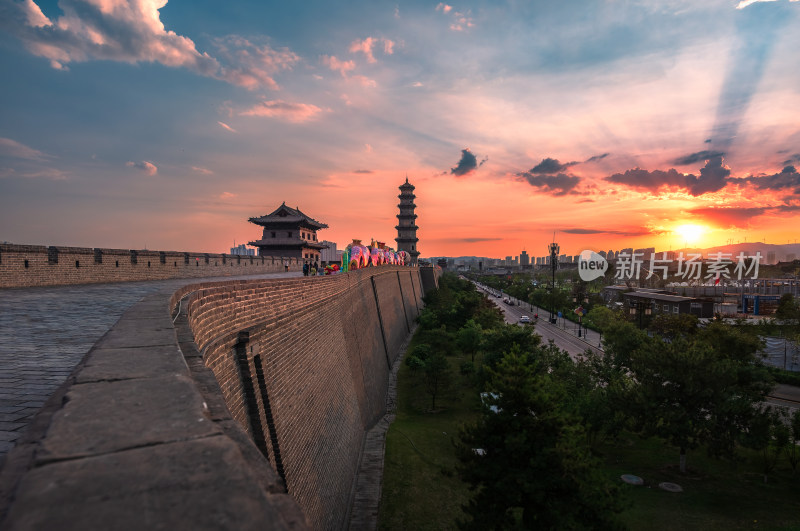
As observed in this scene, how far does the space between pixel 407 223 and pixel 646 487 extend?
65341 millimetres

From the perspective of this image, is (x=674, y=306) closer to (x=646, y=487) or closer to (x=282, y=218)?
(x=646, y=487)

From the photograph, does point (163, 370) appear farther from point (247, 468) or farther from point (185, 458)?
point (247, 468)

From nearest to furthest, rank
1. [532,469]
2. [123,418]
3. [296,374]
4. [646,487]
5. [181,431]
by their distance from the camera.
→ 1. [181,431]
2. [123,418]
3. [532,469]
4. [296,374]
5. [646,487]

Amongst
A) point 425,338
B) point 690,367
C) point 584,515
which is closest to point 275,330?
point 584,515

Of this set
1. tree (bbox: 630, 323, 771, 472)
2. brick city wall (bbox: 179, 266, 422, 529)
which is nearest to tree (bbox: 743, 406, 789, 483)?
tree (bbox: 630, 323, 771, 472)

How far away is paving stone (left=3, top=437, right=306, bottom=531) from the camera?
1056 mm

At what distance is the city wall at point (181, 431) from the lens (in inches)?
44.0

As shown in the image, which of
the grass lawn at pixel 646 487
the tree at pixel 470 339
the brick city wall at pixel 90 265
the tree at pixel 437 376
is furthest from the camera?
the tree at pixel 470 339

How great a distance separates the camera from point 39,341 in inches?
199

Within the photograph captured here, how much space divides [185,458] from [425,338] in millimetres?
30793

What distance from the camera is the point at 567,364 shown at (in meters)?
18.8

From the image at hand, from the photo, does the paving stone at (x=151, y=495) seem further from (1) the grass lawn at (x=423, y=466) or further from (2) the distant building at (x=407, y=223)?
(2) the distant building at (x=407, y=223)

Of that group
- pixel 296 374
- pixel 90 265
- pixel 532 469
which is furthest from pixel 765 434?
pixel 90 265

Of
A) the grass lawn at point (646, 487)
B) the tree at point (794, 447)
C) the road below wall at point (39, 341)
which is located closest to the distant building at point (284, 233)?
the grass lawn at point (646, 487)
